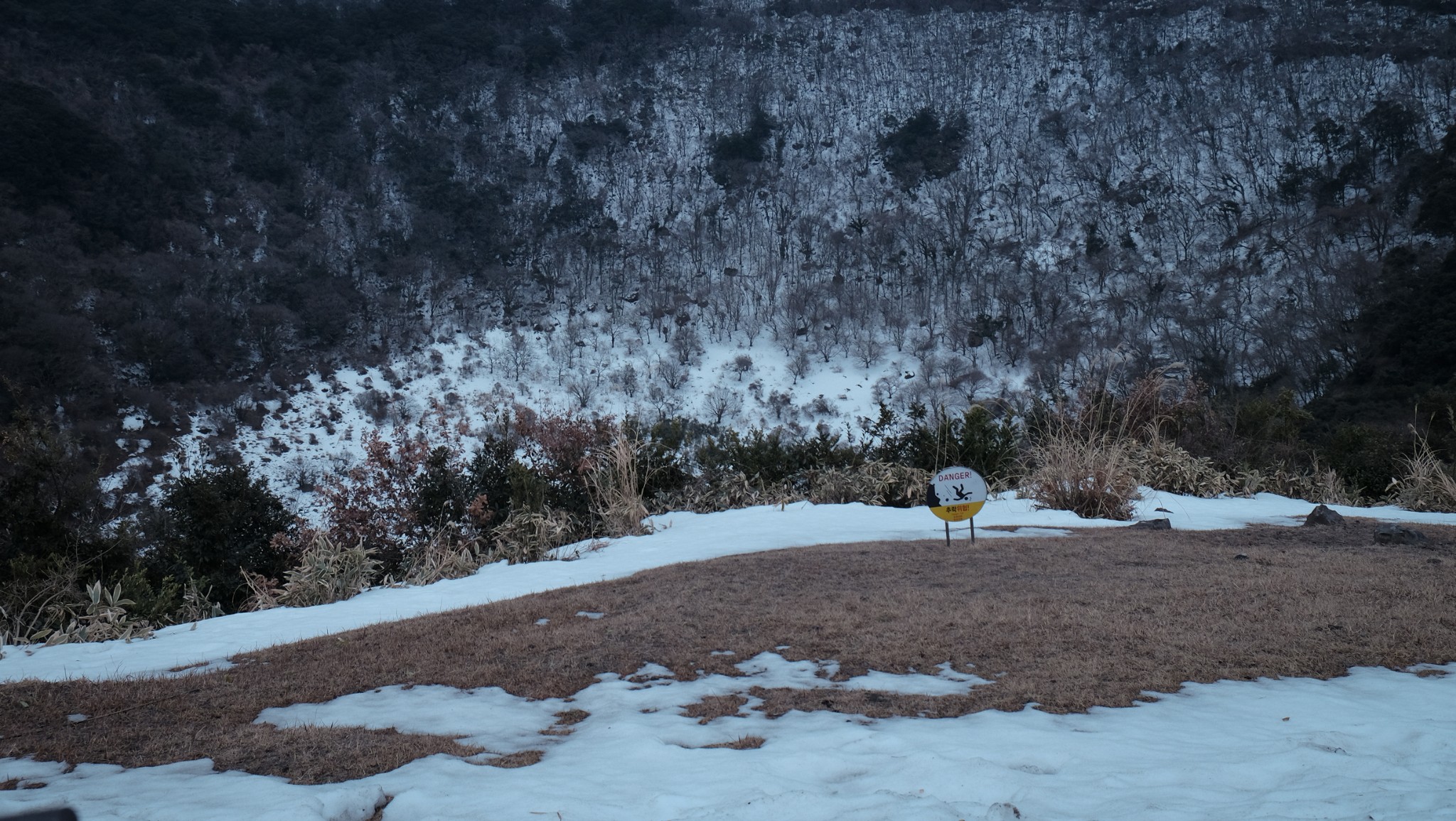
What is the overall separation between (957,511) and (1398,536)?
3.01 meters

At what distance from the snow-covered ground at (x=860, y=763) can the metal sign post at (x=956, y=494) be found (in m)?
2.57

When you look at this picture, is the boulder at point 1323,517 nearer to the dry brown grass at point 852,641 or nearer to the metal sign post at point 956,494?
the dry brown grass at point 852,641

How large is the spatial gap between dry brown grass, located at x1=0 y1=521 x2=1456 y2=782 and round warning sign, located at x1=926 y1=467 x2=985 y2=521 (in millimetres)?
317

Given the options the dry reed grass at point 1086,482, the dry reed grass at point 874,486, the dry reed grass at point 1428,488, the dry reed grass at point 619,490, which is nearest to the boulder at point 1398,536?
the dry reed grass at point 1086,482

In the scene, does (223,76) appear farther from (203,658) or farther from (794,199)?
(203,658)

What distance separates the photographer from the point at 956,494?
549 centimetres

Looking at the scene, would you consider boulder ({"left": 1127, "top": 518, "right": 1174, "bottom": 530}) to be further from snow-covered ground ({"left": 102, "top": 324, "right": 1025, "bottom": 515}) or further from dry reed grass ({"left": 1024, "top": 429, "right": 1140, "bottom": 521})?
snow-covered ground ({"left": 102, "top": 324, "right": 1025, "bottom": 515})

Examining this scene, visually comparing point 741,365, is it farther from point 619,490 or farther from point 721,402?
point 619,490

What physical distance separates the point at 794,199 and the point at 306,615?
4542 cm

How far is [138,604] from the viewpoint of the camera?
5.31 m

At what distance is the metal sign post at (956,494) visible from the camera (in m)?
5.45

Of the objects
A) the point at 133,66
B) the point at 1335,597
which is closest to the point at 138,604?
the point at 1335,597

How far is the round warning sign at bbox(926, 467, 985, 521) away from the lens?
17.9ft

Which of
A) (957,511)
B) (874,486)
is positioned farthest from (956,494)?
(874,486)
